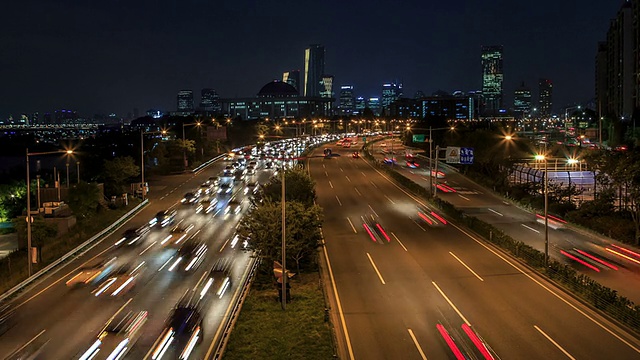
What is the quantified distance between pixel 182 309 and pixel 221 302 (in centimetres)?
161

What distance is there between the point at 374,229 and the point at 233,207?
1627 centimetres

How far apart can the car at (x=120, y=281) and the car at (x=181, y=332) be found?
4.09m

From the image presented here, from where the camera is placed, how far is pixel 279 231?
25969 millimetres

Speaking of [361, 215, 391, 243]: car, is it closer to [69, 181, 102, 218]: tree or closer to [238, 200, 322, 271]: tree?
[238, 200, 322, 271]: tree

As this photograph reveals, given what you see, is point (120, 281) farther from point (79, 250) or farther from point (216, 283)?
point (79, 250)

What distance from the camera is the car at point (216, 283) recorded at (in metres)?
24.4

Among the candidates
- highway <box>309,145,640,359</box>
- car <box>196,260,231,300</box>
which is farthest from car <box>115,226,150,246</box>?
highway <box>309,145,640,359</box>

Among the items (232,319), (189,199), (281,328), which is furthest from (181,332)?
(189,199)

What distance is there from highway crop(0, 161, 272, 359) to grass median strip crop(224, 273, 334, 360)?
3.32ft

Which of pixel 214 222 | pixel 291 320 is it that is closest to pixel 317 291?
pixel 291 320

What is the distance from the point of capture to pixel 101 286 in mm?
26016

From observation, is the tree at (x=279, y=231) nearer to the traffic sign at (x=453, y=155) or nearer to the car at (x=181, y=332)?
the car at (x=181, y=332)

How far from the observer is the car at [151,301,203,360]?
17.8 m

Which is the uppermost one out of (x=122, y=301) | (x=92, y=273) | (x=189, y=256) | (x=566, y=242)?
(x=566, y=242)
